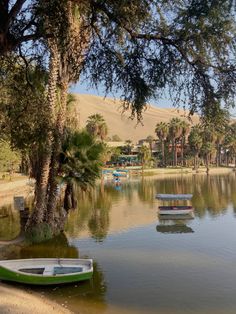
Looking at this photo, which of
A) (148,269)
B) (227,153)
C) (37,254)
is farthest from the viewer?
(227,153)

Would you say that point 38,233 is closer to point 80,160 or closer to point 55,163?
point 55,163

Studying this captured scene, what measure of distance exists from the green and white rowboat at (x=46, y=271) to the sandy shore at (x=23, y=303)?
0.63 metres

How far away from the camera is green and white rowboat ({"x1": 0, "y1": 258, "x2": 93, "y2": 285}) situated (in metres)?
16.1

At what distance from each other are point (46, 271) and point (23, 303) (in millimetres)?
3325

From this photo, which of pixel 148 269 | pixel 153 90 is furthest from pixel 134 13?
pixel 148 269

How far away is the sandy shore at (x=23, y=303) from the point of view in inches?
493

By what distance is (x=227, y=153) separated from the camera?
543 feet

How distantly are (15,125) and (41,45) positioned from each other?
2584mm

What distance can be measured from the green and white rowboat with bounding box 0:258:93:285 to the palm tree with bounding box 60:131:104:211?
818 centimetres

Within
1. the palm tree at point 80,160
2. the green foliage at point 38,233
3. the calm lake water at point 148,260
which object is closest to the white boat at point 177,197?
the calm lake water at point 148,260

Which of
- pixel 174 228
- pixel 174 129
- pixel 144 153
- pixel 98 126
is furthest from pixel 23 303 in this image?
pixel 174 129

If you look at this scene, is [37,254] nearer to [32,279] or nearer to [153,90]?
[32,279]

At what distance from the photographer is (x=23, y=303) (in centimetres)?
1329

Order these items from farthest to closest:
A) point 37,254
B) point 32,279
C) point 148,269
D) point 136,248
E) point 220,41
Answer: point 136,248, point 37,254, point 148,269, point 32,279, point 220,41
